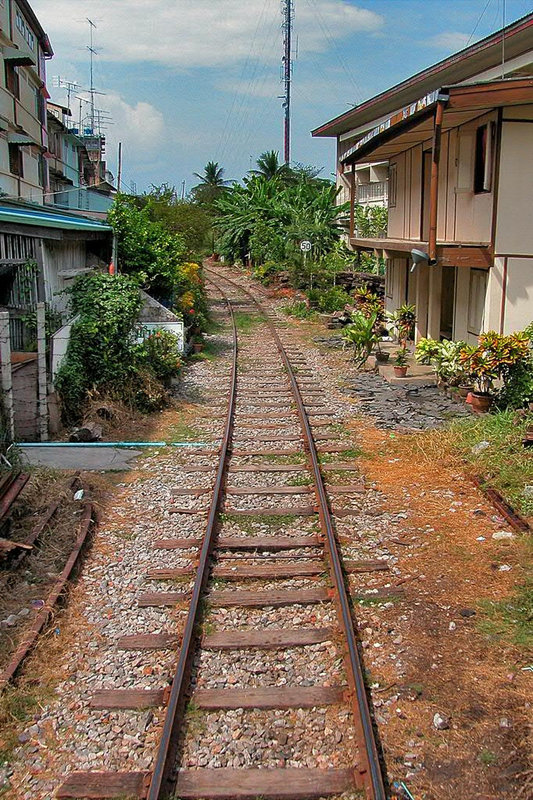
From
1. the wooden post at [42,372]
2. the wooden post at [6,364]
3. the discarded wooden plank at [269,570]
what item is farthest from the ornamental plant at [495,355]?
the wooden post at [6,364]

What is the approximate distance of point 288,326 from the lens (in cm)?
2506

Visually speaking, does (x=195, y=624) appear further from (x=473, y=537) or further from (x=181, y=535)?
(x=473, y=537)

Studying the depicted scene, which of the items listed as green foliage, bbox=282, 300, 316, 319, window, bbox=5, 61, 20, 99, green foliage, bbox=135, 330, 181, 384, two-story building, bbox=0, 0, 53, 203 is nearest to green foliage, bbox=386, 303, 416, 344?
green foliage, bbox=135, 330, 181, 384

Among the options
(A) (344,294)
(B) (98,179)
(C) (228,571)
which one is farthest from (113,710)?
(B) (98,179)

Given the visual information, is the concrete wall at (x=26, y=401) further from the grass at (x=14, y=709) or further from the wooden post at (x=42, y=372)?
the grass at (x=14, y=709)

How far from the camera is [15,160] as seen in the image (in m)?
28.7

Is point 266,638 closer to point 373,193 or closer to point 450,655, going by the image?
point 450,655

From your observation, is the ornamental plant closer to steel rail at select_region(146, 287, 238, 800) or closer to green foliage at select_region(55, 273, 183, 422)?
steel rail at select_region(146, 287, 238, 800)

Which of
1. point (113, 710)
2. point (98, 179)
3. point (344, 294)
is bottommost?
point (113, 710)

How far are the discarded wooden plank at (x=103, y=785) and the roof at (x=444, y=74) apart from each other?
17691 millimetres

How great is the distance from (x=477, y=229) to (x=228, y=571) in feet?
30.7

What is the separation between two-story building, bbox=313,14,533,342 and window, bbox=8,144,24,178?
1420 cm

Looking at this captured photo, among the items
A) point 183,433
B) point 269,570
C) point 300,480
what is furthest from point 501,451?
point 183,433

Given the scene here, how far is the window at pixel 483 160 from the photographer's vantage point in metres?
13.3
